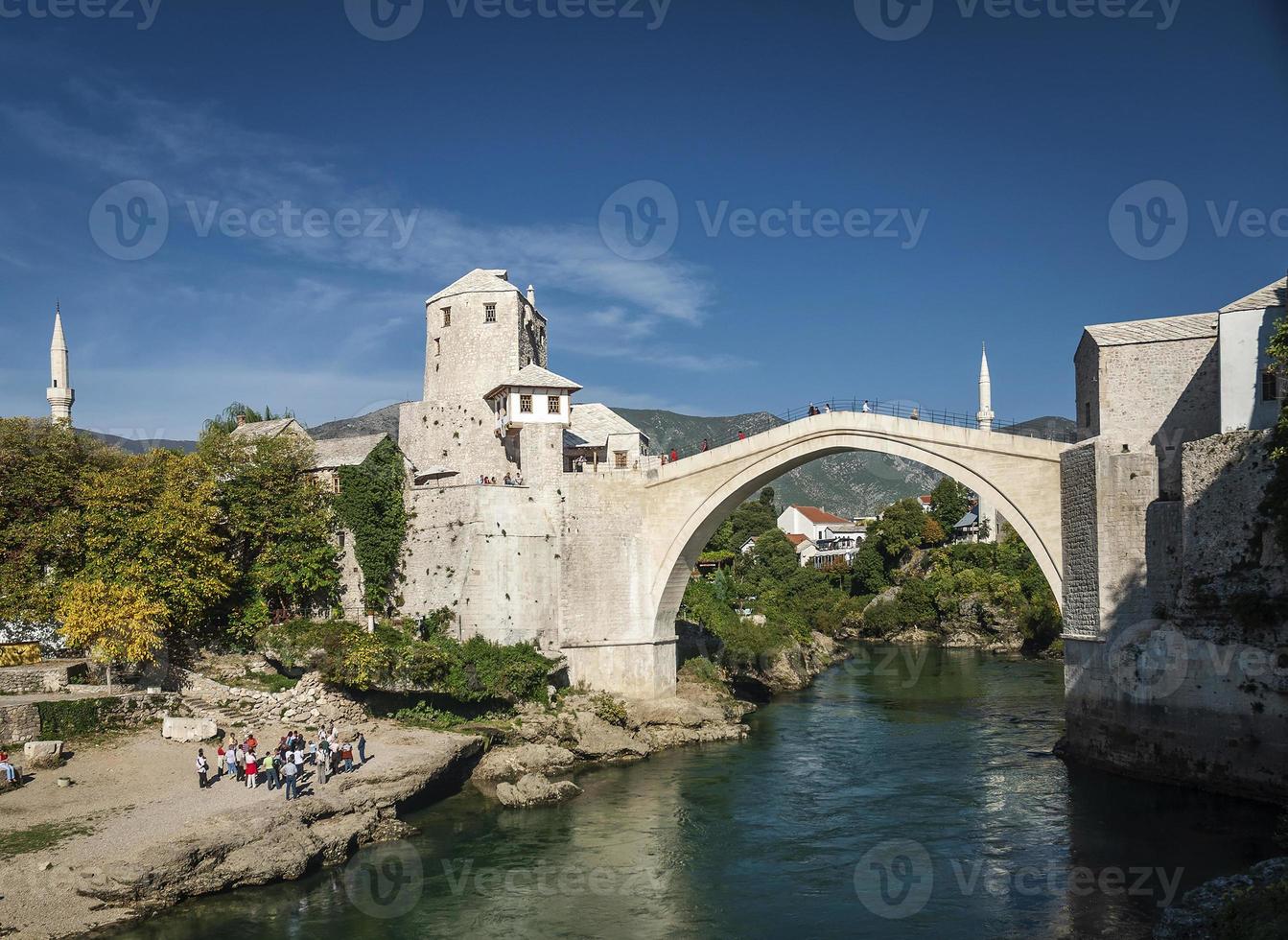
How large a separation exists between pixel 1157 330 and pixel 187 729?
25.7 meters

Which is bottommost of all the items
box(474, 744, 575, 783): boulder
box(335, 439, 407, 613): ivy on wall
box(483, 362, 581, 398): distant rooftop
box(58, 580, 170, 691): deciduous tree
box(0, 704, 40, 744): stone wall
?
box(474, 744, 575, 783): boulder

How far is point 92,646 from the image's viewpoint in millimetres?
24047

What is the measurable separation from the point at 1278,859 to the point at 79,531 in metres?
26.7

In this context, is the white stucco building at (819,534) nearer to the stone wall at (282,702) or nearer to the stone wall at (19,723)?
the stone wall at (282,702)

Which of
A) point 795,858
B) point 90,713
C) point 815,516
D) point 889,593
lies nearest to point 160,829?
point 90,713

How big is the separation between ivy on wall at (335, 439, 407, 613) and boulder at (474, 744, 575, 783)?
6.80m

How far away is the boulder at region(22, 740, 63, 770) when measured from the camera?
67.2 feet

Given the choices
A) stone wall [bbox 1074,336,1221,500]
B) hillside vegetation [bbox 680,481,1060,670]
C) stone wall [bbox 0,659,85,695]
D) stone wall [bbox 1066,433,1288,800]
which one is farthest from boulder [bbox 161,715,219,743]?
stone wall [bbox 1074,336,1221,500]

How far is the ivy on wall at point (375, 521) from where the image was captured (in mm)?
30688

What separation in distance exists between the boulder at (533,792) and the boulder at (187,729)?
6.75 meters

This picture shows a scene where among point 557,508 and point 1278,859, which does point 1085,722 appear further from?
point 557,508

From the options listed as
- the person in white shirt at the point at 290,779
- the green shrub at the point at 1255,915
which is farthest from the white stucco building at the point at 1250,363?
the person in white shirt at the point at 290,779

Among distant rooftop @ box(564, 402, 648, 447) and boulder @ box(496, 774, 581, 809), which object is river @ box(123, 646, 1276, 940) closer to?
boulder @ box(496, 774, 581, 809)

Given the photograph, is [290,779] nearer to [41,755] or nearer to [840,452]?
[41,755]
